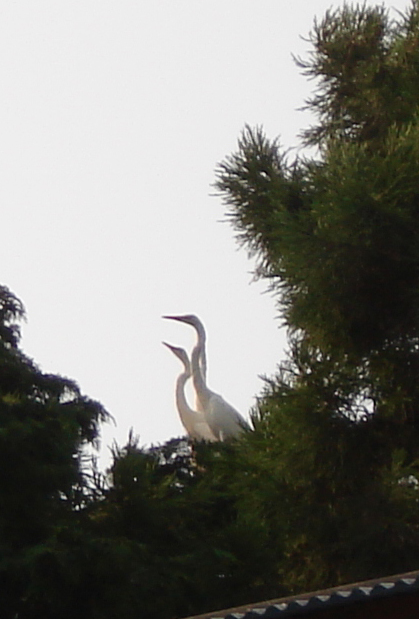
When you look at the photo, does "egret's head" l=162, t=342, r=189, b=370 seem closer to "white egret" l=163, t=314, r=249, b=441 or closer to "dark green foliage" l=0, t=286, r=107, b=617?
"white egret" l=163, t=314, r=249, b=441

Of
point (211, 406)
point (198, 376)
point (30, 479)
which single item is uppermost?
point (198, 376)

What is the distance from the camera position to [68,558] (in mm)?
7672

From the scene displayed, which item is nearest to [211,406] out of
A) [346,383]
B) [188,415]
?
[188,415]

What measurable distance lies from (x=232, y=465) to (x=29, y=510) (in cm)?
254

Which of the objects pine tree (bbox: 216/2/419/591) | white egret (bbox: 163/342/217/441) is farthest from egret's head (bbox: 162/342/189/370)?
pine tree (bbox: 216/2/419/591)

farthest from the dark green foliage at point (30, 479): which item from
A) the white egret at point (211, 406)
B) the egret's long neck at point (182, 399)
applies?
the egret's long neck at point (182, 399)

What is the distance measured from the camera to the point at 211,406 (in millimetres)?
14102

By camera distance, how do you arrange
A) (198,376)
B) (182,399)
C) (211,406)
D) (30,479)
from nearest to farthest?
(30,479), (211,406), (182,399), (198,376)

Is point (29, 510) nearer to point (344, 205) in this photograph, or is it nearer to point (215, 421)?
point (344, 205)

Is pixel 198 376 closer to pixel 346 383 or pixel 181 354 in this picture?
pixel 181 354

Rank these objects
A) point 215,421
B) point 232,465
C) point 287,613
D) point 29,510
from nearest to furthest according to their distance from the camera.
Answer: point 287,613 → point 29,510 → point 232,465 → point 215,421

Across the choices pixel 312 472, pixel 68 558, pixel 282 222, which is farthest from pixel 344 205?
pixel 68 558

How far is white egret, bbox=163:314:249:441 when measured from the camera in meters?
13.8

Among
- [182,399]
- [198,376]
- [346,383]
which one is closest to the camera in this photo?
[346,383]
